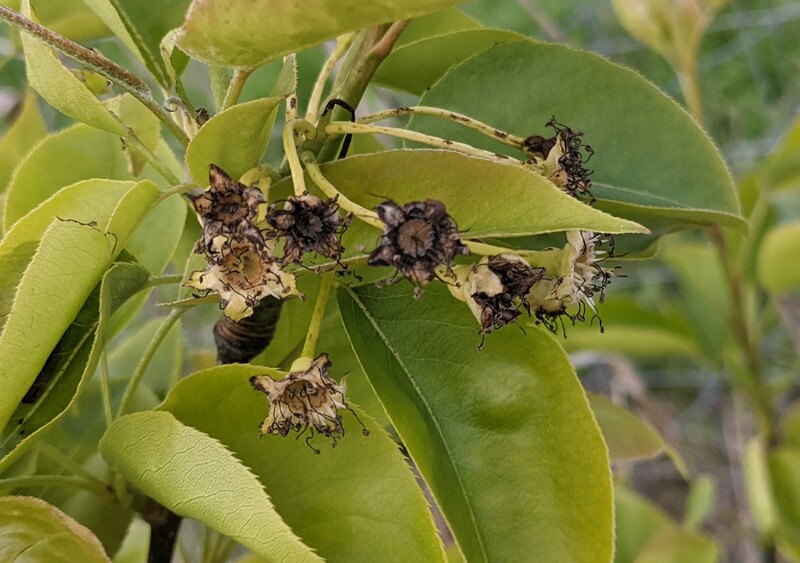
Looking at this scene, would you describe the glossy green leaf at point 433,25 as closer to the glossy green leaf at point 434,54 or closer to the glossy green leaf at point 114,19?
the glossy green leaf at point 434,54

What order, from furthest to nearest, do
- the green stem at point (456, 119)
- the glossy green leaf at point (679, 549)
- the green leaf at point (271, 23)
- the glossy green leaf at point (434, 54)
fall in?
the glossy green leaf at point (679, 549) → the glossy green leaf at point (434, 54) → the green stem at point (456, 119) → the green leaf at point (271, 23)

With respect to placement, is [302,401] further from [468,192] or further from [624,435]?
[624,435]

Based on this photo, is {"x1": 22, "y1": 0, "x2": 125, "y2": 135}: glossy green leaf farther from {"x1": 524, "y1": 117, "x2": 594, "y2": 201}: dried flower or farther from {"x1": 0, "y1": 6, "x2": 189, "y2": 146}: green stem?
{"x1": 524, "y1": 117, "x2": 594, "y2": 201}: dried flower

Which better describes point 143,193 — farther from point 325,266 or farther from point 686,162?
point 686,162

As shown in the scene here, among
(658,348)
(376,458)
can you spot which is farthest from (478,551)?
(658,348)

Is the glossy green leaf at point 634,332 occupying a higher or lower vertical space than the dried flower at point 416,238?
lower

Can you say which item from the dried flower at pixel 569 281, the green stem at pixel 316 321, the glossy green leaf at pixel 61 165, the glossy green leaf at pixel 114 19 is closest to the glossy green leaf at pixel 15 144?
the glossy green leaf at pixel 61 165

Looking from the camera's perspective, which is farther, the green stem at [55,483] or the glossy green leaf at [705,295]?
the glossy green leaf at [705,295]

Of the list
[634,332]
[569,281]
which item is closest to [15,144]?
[569,281]
